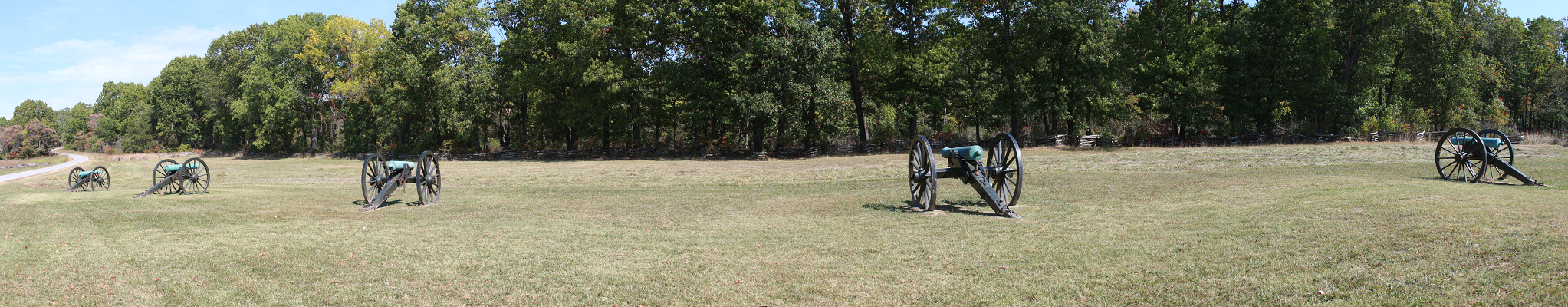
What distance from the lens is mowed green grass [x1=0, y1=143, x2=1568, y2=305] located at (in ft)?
20.3

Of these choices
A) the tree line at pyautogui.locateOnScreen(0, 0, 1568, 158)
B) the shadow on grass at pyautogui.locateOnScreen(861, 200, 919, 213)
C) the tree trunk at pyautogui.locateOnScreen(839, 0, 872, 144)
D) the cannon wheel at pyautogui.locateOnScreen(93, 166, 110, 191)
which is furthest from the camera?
the tree trunk at pyautogui.locateOnScreen(839, 0, 872, 144)

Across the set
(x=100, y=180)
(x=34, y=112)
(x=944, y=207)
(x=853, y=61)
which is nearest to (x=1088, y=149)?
(x=853, y=61)

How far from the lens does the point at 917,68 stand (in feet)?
119

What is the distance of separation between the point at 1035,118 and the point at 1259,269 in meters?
38.7

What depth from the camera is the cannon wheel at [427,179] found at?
15227 millimetres

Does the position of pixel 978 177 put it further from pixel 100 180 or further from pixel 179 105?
pixel 179 105

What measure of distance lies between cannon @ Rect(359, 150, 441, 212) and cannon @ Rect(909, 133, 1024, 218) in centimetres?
963

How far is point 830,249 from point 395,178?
1045 centimetres

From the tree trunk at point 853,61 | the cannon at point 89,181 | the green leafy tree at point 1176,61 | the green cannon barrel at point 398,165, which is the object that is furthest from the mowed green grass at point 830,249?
the tree trunk at point 853,61

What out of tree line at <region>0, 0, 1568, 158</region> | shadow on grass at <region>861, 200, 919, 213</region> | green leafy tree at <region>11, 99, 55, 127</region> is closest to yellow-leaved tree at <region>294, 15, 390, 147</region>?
tree line at <region>0, 0, 1568, 158</region>

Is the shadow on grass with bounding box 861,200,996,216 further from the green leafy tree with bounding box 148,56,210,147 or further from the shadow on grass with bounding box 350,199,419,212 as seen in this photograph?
the green leafy tree with bounding box 148,56,210,147

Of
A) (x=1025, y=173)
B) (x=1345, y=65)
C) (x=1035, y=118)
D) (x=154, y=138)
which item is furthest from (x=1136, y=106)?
(x=154, y=138)

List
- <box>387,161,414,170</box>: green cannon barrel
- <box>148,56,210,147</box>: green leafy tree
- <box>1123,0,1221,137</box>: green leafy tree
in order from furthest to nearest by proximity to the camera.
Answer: <box>148,56,210,147</box>: green leafy tree → <box>1123,0,1221,137</box>: green leafy tree → <box>387,161,414,170</box>: green cannon barrel

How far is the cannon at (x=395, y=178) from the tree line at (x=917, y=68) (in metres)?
19.9
